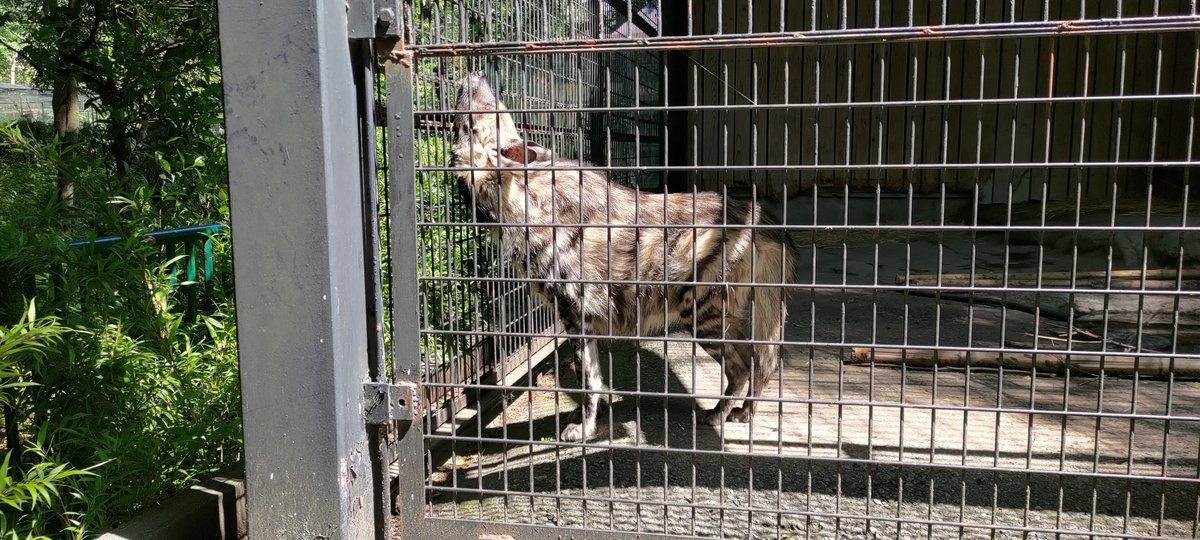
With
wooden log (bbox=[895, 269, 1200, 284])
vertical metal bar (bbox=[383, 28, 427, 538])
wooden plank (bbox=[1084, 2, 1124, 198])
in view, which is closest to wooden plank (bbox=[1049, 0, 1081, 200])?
wooden plank (bbox=[1084, 2, 1124, 198])

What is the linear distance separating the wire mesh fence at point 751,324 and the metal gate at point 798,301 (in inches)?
1.0

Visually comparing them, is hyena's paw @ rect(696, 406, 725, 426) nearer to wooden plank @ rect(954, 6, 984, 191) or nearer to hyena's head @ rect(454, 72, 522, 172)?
hyena's head @ rect(454, 72, 522, 172)

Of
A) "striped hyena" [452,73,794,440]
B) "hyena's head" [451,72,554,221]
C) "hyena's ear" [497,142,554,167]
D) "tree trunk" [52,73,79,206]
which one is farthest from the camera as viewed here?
"tree trunk" [52,73,79,206]

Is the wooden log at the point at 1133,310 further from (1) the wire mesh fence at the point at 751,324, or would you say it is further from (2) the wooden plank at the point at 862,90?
(2) the wooden plank at the point at 862,90

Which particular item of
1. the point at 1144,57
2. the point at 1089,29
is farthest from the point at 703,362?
the point at 1144,57

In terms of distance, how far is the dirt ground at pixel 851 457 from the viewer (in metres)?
2.47

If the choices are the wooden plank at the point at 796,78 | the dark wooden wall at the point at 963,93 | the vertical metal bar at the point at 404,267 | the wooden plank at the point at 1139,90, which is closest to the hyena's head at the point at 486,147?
the vertical metal bar at the point at 404,267

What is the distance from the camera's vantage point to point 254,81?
8.00 ft

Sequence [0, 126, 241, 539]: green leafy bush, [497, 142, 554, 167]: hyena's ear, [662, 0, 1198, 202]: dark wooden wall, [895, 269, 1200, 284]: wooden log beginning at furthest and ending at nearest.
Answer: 1. [662, 0, 1198, 202]: dark wooden wall
2. [895, 269, 1200, 284]: wooden log
3. [497, 142, 554, 167]: hyena's ear
4. [0, 126, 241, 539]: green leafy bush

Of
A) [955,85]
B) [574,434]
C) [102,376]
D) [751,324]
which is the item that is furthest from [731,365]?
[955,85]

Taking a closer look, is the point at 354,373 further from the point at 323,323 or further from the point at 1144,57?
the point at 1144,57

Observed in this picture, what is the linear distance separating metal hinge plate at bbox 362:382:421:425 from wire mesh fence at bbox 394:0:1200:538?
0.20m

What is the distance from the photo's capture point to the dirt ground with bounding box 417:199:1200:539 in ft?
8.10

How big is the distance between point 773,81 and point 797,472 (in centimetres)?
587
